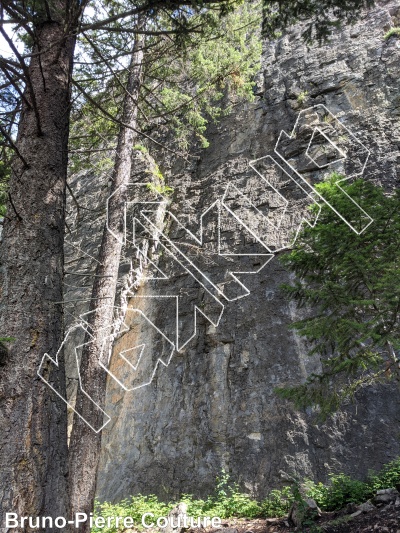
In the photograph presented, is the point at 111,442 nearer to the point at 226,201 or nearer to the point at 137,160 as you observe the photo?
the point at 226,201

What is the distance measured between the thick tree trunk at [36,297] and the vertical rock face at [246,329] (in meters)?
2.72

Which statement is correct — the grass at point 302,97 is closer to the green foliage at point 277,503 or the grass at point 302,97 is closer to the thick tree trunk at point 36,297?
the thick tree trunk at point 36,297

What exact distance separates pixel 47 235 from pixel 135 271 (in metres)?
7.35

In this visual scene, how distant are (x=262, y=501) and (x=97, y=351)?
12.5 feet

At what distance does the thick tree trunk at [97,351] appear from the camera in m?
5.26

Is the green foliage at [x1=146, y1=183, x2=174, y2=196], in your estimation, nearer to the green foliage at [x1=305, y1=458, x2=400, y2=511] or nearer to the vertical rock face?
Answer: the vertical rock face

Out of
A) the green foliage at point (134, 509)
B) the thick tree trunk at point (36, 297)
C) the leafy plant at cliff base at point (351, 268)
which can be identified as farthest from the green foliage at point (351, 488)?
the thick tree trunk at point (36, 297)

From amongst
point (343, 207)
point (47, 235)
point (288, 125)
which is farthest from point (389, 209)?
point (288, 125)

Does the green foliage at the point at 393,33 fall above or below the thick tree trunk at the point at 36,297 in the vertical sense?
above

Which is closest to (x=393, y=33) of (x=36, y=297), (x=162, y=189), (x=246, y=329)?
(x=162, y=189)

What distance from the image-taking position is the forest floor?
14.6ft

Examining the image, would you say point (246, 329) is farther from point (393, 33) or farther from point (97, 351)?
point (393, 33)

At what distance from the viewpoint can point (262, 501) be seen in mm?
7262

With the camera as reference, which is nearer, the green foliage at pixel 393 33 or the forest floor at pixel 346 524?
the forest floor at pixel 346 524
